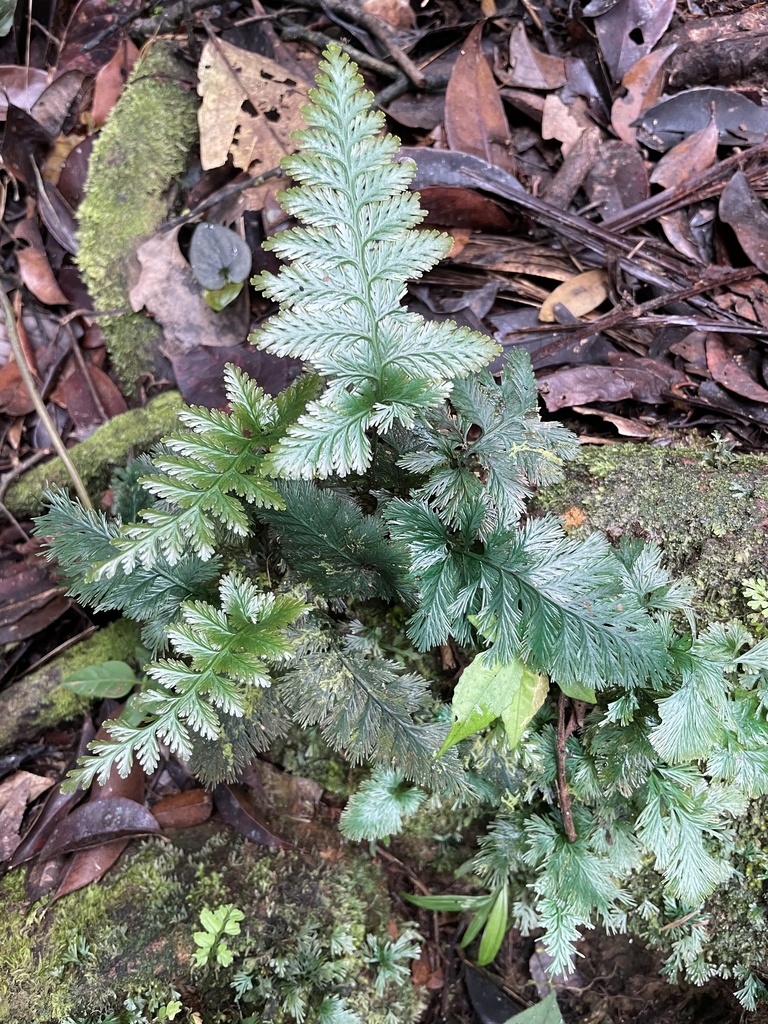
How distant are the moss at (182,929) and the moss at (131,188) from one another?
177cm

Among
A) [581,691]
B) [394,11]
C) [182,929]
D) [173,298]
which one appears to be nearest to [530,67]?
[394,11]

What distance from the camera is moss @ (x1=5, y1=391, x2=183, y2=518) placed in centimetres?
233

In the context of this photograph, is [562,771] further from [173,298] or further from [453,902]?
[173,298]

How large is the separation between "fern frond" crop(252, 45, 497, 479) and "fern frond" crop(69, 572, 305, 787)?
36 cm

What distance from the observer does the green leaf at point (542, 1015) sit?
6.09 ft

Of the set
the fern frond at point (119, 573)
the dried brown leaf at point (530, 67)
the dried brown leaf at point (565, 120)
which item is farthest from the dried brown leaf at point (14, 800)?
the dried brown leaf at point (530, 67)

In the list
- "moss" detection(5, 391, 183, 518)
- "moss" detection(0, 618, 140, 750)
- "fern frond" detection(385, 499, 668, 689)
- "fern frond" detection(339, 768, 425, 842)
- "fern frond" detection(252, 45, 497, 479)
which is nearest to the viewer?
"fern frond" detection(252, 45, 497, 479)

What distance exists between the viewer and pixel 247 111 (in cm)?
247

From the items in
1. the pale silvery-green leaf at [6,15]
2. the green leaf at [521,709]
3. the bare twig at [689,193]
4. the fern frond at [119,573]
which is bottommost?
the green leaf at [521,709]

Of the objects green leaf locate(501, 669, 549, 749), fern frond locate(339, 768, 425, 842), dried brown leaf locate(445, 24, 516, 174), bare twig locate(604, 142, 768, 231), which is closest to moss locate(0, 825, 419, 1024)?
fern frond locate(339, 768, 425, 842)

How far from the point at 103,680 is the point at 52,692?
28 cm

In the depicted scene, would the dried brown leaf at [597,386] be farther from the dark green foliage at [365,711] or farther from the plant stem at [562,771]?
the dark green foliage at [365,711]

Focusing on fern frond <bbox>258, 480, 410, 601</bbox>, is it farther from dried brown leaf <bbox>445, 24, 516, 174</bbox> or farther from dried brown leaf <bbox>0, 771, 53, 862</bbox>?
dried brown leaf <bbox>445, 24, 516, 174</bbox>

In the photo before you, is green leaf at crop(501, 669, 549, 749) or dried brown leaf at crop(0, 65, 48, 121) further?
dried brown leaf at crop(0, 65, 48, 121)
